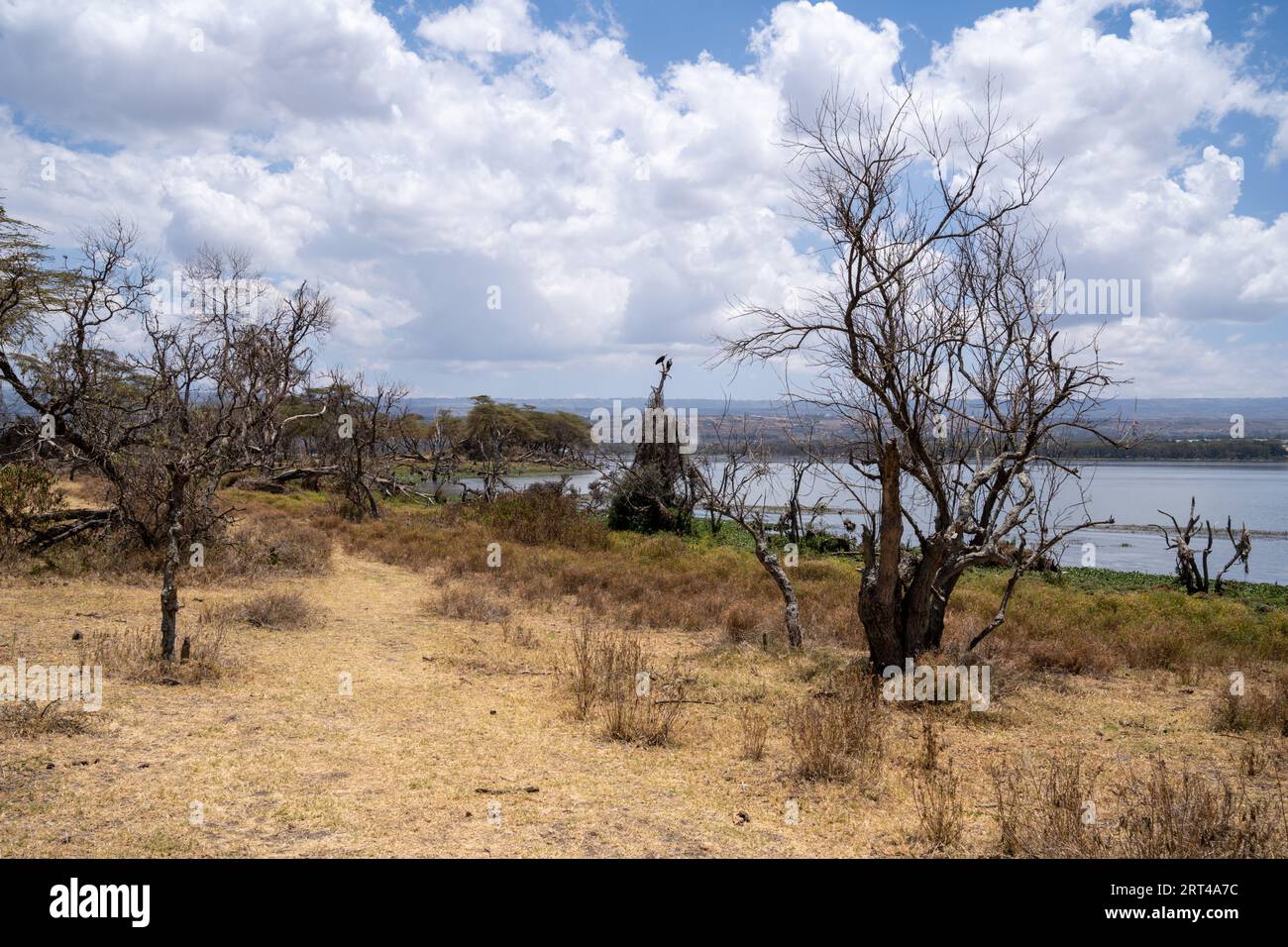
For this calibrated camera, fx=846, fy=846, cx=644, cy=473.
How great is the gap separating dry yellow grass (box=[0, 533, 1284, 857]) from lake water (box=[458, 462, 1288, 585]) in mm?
3346

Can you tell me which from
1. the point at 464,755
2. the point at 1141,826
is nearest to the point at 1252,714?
the point at 1141,826

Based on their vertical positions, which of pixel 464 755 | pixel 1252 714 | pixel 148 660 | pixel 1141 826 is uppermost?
pixel 148 660

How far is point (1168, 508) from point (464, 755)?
52.4 metres

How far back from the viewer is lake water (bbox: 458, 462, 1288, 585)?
29422mm

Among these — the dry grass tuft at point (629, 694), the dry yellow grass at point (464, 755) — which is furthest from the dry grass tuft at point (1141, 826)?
the dry grass tuft at point (629, 694)

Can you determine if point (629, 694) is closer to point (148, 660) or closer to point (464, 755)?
point (464, 755)

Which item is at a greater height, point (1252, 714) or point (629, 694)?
point (629, 694)

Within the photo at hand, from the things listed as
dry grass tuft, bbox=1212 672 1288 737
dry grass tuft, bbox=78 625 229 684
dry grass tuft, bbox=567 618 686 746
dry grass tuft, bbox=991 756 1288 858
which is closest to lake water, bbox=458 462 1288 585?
dry grass tuft, bbox=1212 672 1288 737

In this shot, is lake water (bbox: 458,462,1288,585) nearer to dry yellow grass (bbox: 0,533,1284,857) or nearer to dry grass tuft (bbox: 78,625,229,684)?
dry yellow grass (bbox: 0,533,1284,857)

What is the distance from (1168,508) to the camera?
48.5 meters

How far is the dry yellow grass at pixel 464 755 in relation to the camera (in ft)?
16.3
